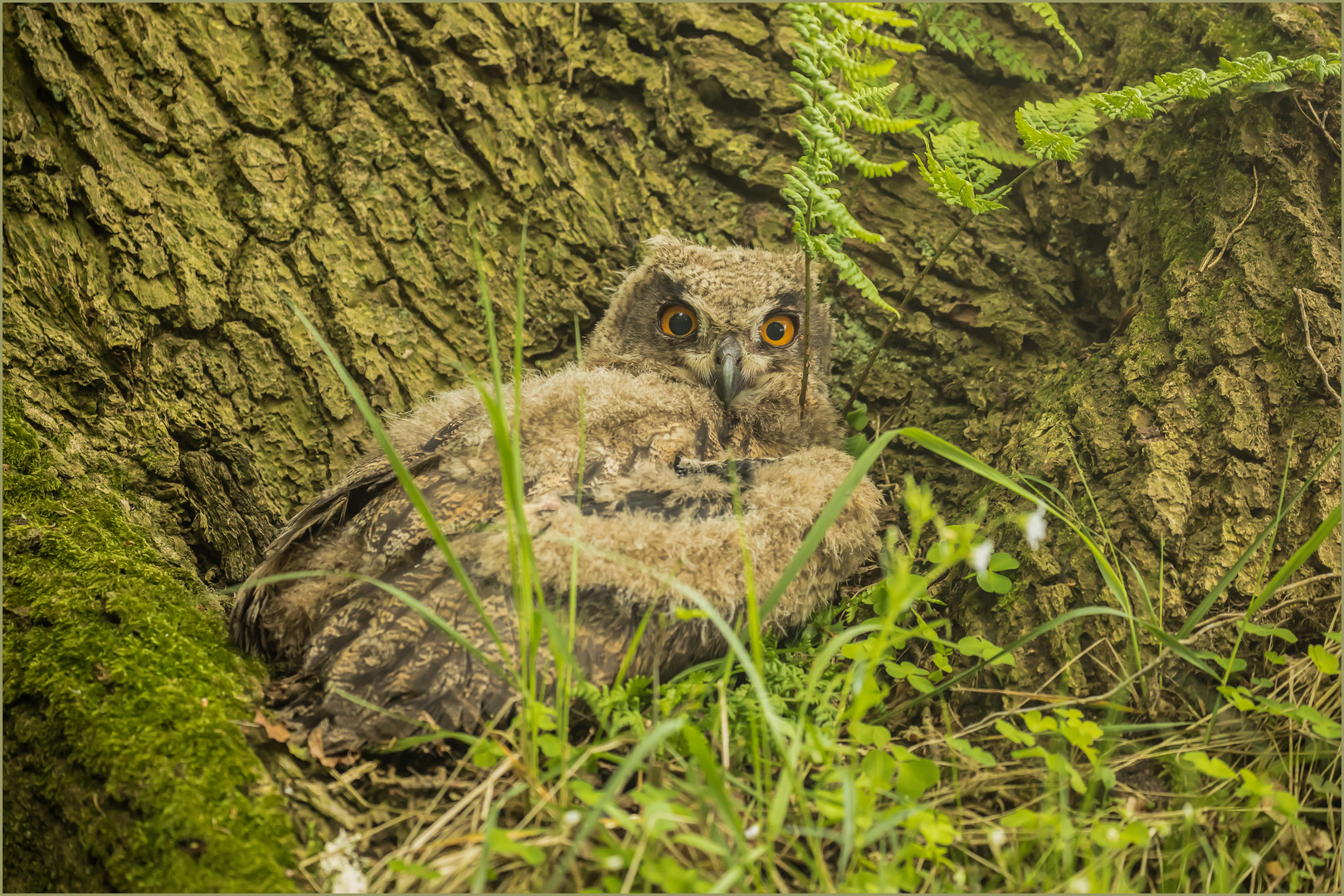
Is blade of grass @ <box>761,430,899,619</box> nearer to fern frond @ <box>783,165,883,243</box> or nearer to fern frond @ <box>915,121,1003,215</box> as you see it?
fern frond @ <box>783,165,883,243</box>

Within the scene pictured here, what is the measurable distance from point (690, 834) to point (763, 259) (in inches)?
94.0

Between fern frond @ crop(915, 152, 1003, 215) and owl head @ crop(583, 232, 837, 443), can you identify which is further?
owl head @ crop(583, 232, 837, 443)

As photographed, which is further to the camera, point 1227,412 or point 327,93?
point 327,93

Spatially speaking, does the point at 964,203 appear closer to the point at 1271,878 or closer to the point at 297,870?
the point at 1271,878

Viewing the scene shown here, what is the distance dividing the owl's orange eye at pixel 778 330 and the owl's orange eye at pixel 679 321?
0.30m

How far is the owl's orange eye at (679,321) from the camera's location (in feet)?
10.6

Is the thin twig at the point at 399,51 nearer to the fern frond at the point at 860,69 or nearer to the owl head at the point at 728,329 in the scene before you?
the owl head at the point at 728,329

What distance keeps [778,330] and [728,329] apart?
232mm

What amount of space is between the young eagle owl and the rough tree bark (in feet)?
0.81

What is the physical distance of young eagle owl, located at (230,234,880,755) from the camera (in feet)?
6.61

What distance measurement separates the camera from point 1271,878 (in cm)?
176

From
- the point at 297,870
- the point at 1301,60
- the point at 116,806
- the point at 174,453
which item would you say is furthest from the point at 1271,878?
the point at 174,453

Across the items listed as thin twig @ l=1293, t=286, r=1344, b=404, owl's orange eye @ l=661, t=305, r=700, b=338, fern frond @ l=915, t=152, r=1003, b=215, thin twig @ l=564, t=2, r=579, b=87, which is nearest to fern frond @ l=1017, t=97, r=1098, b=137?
fern frond @ l=915, t=152, r=1003, b=215

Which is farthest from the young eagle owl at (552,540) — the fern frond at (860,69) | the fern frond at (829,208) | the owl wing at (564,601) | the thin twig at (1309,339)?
the thin twig at (1309,339)
